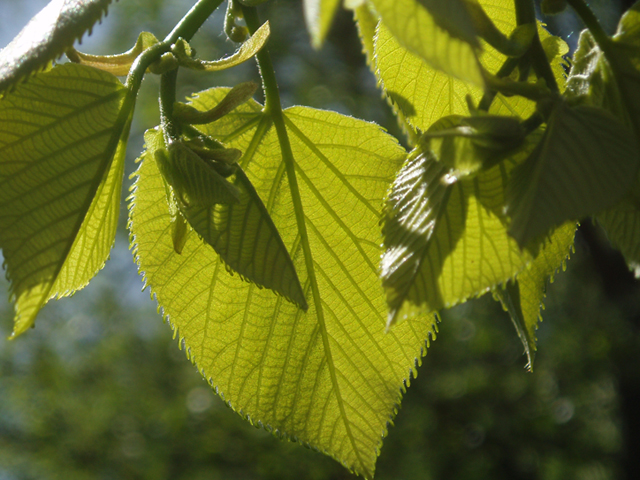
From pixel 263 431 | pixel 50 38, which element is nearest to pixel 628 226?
pixel 50 38

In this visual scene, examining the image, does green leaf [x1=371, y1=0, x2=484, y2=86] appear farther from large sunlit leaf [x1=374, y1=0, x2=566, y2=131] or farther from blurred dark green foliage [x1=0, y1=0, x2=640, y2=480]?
blurred dark green foliage [x1=0, y1=0, x2=640, y2=480]

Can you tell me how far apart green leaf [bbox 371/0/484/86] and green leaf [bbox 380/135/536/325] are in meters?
0.06

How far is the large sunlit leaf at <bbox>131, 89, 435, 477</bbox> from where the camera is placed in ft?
1.49

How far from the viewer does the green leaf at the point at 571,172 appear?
0.84 ft

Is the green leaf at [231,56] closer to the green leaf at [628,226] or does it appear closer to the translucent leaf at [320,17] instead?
the translucent leaf at [320,17]

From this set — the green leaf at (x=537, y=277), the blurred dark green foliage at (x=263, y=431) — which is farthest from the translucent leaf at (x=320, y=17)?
the blurred dark green foliage at (x=263, y=431)

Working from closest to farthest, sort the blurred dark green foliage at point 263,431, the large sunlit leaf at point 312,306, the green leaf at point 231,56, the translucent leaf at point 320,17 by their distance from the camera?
the translucent leaf at point 320,17, the green leaf at point 231,56, the large sunlit leaf at point 312,306, the blurred dark green foliage at point 263,431

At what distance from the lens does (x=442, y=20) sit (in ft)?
0.79

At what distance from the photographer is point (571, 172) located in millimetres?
266

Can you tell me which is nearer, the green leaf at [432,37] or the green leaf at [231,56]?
the green leaf at [432,37]

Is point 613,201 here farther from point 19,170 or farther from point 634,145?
point 19,170

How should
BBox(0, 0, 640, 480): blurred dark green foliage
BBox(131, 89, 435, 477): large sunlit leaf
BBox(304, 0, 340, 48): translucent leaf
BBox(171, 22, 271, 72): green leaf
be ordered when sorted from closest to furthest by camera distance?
BBox(304, 0, 340, 48): translucent leaf → BBox(171, 22, 271, 72): green leaf → BBox(131, 89, 435, 477): large sunlit leaf → BBox(0, 0, 640, 480): blurred dark green foliage

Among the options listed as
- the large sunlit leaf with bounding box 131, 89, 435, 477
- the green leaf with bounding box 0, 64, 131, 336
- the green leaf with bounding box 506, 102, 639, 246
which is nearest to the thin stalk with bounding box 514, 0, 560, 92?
the green leaf with bounding box 506, 102, 639, 246

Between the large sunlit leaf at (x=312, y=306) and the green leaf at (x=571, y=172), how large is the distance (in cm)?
18
